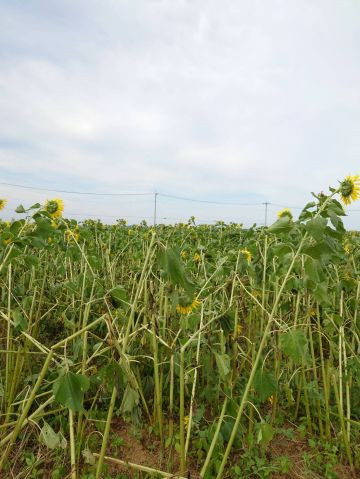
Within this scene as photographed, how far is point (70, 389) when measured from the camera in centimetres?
112

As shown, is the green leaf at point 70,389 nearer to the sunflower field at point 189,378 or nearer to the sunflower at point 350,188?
the sunflower field at point 189,378

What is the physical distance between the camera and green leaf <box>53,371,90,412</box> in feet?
3.65

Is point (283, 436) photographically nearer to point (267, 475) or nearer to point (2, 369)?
point (267, 475)

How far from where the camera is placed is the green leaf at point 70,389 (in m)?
1.11

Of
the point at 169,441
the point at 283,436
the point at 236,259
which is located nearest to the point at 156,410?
the point at 169,441

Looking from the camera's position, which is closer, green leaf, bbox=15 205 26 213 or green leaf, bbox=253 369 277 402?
green leaf, bbox=253 369 277 402

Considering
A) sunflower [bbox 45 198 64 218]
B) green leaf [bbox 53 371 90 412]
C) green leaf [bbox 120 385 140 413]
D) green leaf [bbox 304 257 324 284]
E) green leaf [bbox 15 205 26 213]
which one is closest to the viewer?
green leaf [bbox 53 371 90 412]

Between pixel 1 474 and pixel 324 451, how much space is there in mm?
1682

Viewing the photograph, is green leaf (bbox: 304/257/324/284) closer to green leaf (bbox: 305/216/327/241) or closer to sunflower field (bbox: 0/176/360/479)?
sunflower field (bbox: 0/176/360/479)

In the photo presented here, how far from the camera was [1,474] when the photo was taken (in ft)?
5.99

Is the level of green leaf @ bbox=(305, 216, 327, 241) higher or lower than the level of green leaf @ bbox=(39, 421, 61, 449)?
higher

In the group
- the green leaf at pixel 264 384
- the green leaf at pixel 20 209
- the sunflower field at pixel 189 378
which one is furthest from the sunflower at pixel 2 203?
the green leaf at pixel 264 384

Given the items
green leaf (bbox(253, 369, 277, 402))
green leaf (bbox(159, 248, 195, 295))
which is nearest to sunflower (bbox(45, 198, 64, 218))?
green leaf (bbox(159, 248, 195, 295))

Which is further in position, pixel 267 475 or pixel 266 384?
pixel 267 475
